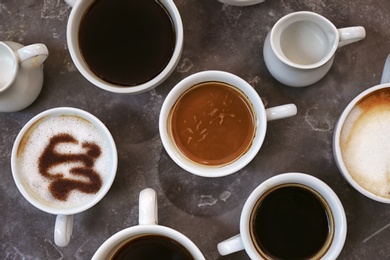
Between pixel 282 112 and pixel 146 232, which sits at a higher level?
pixel 282 112

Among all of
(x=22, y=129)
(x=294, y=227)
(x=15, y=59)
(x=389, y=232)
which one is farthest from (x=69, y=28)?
(x=389, y=232)

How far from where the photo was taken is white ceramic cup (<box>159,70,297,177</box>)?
1295mm

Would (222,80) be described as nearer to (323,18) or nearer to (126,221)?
(323,18)

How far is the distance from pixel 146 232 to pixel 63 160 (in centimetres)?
28

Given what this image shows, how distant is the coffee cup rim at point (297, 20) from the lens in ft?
4.25

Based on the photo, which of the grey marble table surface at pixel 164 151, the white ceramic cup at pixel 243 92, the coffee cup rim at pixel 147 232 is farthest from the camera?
the grey marble table surface at pixel 164 151

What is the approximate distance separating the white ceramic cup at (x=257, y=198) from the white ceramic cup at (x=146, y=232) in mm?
109

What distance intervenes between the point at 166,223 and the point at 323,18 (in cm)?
58

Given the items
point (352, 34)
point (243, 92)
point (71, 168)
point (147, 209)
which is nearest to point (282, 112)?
point (243, 92)

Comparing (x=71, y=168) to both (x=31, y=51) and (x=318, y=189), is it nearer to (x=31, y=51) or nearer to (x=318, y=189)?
(x=31, y=51)

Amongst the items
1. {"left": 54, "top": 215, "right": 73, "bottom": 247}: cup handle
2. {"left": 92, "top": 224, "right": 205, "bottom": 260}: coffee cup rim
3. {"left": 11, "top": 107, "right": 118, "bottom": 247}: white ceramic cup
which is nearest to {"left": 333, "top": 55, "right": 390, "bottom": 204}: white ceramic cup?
{"left": 92, "top": 224, "right": 205, "bottom": 260}: coffee cup rim

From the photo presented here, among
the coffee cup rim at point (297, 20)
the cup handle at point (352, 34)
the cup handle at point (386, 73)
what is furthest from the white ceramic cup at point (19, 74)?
the cup handle at point (386, 73)

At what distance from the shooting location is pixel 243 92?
135 centimetres

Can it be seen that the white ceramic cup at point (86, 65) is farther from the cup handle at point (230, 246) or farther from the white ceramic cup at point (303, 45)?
the cup handle at point (230, 246)
